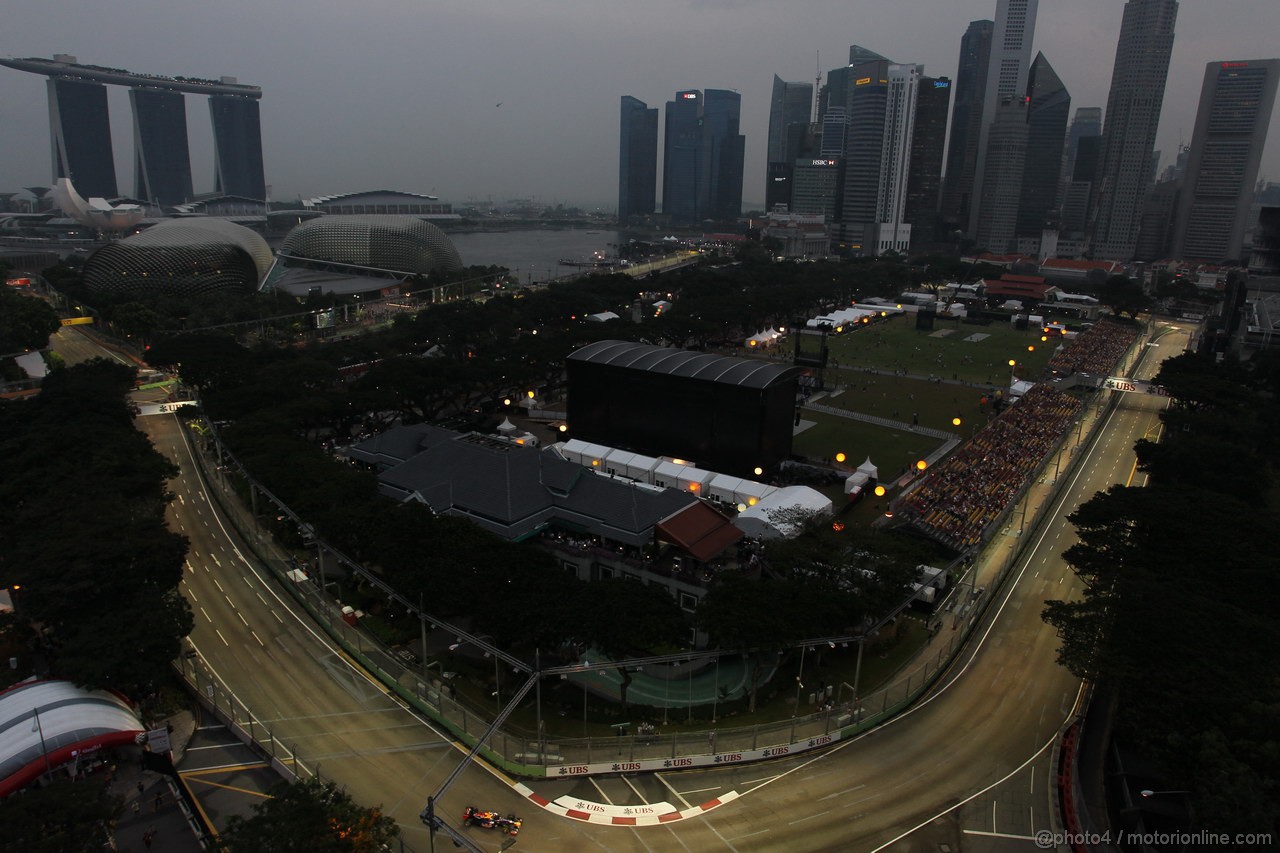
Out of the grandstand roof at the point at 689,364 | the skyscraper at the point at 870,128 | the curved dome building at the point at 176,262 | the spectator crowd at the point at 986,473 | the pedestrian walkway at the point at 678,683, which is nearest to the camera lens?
the pedestrian walkway at the point at 678,683

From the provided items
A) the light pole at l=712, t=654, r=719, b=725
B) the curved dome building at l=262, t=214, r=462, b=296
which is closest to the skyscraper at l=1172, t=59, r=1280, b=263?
the curved dome building at l=262, t=214, r=462, b=296

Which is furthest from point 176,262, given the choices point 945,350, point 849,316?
point 945,350

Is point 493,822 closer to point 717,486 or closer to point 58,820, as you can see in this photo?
point 58,820

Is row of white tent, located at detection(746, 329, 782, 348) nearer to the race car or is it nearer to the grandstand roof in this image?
the grandstand roof

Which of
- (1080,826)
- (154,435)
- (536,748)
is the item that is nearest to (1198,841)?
(1080,826)

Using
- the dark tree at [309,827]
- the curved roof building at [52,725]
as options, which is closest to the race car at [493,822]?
the dark tree at [309,827]

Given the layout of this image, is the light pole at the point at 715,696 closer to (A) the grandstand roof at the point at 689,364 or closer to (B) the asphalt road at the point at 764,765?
(B) the asphalt road at the point at 764,765

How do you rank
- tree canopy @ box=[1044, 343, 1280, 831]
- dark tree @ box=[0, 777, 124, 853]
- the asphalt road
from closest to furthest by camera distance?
1. dark tree @ box=[0, 777, 124, 853]
2. tree canopy @ box=[1044, 343, 1280, 831]
3. the asphalt road
